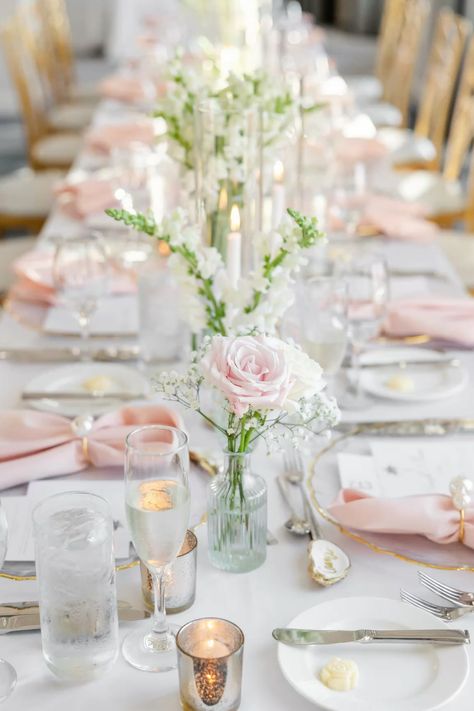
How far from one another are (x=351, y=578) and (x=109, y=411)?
58 cm

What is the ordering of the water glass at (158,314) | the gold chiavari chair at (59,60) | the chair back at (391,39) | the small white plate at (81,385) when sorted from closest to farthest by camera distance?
the small white plate at (81,385)
the water glass at (158,314)
the chair back at (391,39)
the gold chiavari chair at (59,60)

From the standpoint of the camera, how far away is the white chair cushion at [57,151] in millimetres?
4613

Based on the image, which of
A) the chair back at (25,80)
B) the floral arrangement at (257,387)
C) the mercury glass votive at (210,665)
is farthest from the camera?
the chair back at (25,80)

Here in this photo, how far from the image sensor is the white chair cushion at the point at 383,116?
420 centimetres

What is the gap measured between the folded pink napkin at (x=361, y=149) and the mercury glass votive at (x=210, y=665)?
7.62 ft

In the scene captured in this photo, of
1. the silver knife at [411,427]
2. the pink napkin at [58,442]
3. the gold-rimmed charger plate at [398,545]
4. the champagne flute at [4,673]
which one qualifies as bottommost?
the silver knife at [411,427]

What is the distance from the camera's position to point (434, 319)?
6.61 ft

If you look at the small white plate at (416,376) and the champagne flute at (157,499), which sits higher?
the champagne flute at (157,499)

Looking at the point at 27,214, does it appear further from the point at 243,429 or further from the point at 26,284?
the point at 243,429

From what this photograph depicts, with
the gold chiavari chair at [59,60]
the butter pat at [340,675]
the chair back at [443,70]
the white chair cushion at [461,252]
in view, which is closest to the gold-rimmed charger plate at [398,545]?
the butter pat at [340,675]

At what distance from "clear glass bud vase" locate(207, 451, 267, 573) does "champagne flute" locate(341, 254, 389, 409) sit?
53cm

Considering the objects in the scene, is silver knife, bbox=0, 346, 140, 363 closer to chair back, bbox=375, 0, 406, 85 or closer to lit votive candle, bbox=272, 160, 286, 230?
lit votive candle, bbox=272, 160, 286, 230

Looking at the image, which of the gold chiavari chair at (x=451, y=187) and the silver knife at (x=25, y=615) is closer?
the silver knife at (x=25, y=615)

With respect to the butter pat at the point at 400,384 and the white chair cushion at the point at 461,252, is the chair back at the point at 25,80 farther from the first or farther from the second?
the butter pat at the point at 400,384
